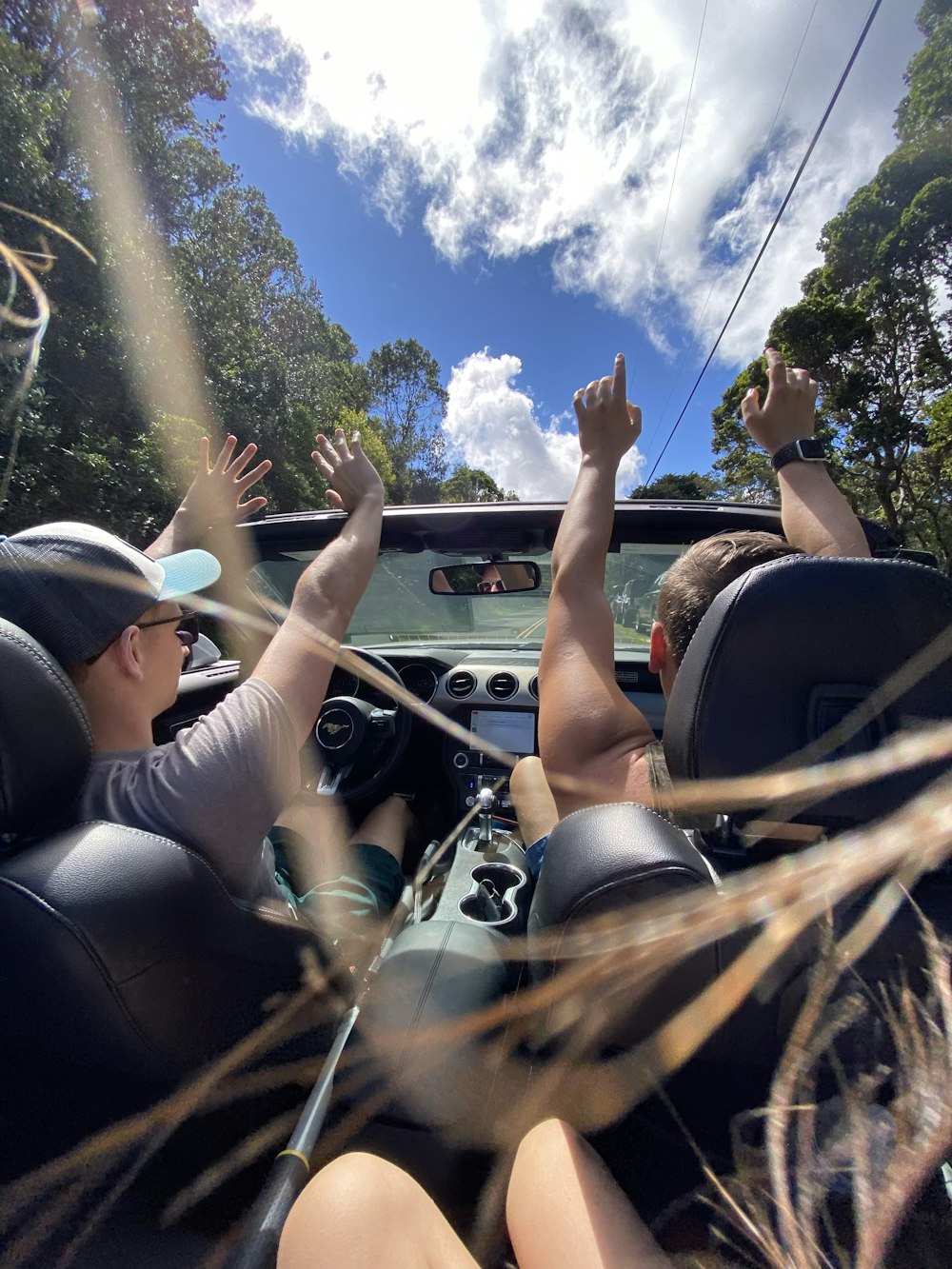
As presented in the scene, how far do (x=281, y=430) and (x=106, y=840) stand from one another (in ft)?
78.4

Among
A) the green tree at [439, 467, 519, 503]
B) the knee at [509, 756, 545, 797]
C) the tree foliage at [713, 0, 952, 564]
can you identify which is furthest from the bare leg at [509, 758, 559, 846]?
the green tree at [439, 467, 519, 503]

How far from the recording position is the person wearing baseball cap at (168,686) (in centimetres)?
113

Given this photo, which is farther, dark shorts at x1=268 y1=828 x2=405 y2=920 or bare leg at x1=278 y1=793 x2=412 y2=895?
bare leg at x1=278 y1=793 x2=412 y2=895

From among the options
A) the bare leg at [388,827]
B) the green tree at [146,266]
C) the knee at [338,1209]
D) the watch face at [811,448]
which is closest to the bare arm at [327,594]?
the knee at [338,1209]

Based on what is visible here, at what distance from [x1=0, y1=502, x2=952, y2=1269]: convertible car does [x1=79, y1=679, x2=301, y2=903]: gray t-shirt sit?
0.10 metres

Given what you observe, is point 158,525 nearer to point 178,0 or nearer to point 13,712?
point 13,712

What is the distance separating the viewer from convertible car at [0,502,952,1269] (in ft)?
3.15

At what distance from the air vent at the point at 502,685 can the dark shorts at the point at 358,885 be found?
113cm

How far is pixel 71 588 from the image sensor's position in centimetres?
120

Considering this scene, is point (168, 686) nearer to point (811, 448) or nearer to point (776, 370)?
point (811, 448)

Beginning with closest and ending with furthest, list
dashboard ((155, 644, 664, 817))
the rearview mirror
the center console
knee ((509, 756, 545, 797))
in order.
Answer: knee ((509, 756, 545, 797)) < the rearview mirror < dashboard ((155, 644, 664, 817)) < the center console

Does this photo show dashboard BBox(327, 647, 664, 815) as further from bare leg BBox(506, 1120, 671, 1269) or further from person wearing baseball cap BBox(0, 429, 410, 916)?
bare leg BBox(506, 1120, 671, 1269)

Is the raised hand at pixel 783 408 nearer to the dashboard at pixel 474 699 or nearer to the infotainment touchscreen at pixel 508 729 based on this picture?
the dashboard at pixel 474 699

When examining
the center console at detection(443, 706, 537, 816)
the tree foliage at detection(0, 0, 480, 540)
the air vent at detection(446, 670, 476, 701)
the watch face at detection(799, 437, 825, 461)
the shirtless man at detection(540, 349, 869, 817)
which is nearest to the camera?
the shirtless man at detection(540, 349, 869, 817)
